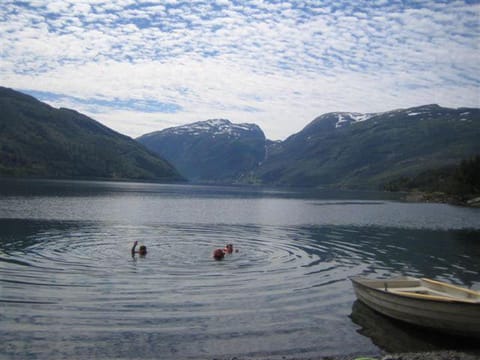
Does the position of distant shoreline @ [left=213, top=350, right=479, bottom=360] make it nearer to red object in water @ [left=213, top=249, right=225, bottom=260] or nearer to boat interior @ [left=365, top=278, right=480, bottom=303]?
boat interior @ [left=365, top=278, right=480, bottom=303]

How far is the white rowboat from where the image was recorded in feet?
63.8

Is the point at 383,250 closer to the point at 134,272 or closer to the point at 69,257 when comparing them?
the point at 134,272

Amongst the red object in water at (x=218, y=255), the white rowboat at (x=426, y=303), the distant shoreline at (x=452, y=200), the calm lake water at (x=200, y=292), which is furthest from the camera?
the distant shoreline at (x=452, y=200)

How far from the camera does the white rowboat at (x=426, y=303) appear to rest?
63.8 feet

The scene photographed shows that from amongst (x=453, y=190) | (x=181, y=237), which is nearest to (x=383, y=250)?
(x=181, y=237)

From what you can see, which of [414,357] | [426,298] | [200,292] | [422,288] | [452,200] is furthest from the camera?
[452,200]

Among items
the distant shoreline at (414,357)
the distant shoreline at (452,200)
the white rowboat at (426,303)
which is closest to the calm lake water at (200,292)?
the distant shoreline at (414,357)

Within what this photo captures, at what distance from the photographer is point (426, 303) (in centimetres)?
2061

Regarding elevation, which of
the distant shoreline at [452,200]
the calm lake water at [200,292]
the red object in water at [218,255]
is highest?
the distant shoreline at [452,200]

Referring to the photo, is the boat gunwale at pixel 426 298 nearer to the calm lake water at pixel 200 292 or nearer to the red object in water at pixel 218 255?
the calm lake water at pixel 200 292

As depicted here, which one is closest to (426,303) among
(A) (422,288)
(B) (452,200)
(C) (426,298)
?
(C) (426,298)

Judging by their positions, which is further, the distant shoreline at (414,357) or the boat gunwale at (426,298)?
the boat gunwale at (426,298)

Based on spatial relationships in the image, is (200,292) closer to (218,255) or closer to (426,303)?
(218,255)

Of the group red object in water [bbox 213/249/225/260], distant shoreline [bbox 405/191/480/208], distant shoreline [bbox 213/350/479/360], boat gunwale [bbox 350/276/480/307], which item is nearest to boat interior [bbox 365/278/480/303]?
boat gunwale [bbox 350/276/480/307]
